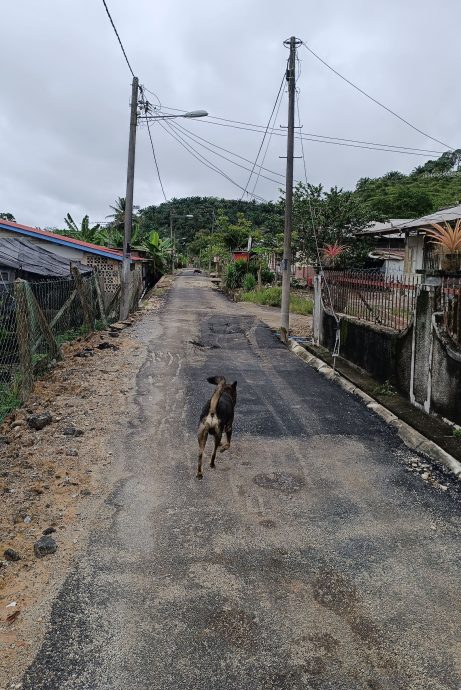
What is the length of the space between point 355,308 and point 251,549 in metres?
8.42

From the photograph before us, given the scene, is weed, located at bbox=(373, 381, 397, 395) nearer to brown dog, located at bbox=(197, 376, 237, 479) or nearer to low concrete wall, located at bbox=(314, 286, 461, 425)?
low concrete wall, located at bbox=(314, 286, 461, 425)

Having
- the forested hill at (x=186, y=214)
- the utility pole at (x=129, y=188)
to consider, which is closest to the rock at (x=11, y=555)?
the utility pole at (x=129, y=188)

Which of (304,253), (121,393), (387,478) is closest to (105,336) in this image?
(121,393)

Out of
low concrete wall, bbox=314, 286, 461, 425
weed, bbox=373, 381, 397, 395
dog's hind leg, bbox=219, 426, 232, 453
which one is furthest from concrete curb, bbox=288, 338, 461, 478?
dog's hind leg, bbox=219, 426, 232, 453

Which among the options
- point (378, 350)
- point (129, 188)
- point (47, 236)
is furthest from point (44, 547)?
point (47, 236)

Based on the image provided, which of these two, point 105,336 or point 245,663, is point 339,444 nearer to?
point 245,663

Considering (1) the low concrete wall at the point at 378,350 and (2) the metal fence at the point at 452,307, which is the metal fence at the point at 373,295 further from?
(2) the metal fence at the point at 452,307

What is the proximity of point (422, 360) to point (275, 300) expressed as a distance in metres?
17.6

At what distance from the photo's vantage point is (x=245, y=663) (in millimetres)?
2996

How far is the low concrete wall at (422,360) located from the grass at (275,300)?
1176 centimetres

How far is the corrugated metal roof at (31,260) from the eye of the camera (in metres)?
13.5

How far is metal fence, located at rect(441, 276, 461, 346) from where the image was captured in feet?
24.0

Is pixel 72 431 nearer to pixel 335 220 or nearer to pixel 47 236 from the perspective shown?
pixel 47 236

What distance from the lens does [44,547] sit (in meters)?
4.05
